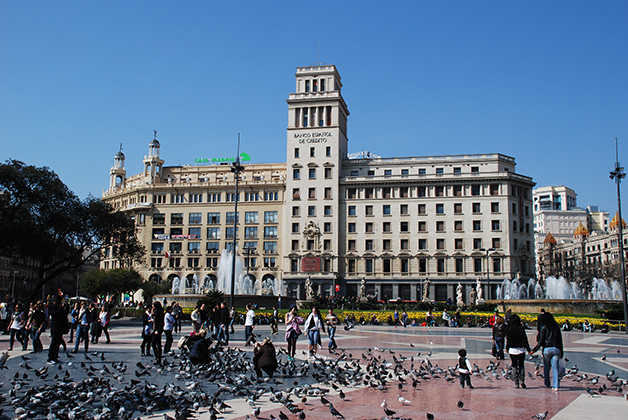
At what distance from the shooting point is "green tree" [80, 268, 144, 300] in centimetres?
7788

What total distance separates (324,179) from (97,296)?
128 ft

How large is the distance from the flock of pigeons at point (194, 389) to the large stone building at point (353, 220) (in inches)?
2415

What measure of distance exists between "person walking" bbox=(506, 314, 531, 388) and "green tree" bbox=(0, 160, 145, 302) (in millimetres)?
34128

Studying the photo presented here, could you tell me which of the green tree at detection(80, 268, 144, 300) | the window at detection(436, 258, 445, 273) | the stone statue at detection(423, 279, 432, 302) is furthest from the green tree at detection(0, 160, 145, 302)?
the window at detection(436, 258, 445, 273)

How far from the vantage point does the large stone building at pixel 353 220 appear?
3000 inches

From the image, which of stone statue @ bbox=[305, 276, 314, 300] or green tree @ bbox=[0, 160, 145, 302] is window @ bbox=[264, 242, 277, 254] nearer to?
stone statue @ bbox=[305, 276, 314, 300]

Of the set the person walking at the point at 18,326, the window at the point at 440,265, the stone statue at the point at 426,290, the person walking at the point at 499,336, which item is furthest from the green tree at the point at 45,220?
the window at the point at 440,265

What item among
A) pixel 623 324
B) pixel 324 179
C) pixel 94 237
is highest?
pixel 324 179

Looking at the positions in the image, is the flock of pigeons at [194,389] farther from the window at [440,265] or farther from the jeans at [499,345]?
the window at [440,265]

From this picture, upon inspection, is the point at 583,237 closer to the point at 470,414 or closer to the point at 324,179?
the point at 324,179

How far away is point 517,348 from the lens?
40.7 feet

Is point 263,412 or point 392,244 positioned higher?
point 392,244

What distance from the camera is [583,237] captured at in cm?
11925

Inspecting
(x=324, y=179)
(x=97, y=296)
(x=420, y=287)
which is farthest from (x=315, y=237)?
(x=97, y=296)
